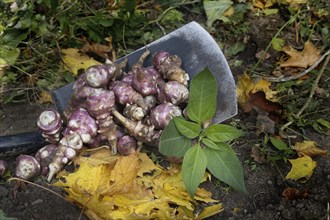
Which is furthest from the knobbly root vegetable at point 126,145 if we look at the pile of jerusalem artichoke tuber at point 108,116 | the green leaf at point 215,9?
the green leaf at point 215,9

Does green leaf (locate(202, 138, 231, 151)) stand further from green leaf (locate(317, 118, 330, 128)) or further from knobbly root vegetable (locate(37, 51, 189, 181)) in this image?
green leaf (locate(317, 118, 330, 128))

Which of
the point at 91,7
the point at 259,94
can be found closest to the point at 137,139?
the point at 259,94

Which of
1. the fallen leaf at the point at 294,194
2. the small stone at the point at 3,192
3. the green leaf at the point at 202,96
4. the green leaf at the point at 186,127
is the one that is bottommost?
the fallen leaf at the point at 294,194

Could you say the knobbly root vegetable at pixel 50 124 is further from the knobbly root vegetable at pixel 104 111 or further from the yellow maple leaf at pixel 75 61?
the yellow maple leaf at pixel 75 61

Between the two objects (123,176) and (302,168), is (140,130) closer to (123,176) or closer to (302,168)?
(123,176)

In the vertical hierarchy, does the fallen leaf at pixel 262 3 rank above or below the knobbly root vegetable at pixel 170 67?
below

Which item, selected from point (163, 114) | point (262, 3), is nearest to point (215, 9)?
point (262, 3)
